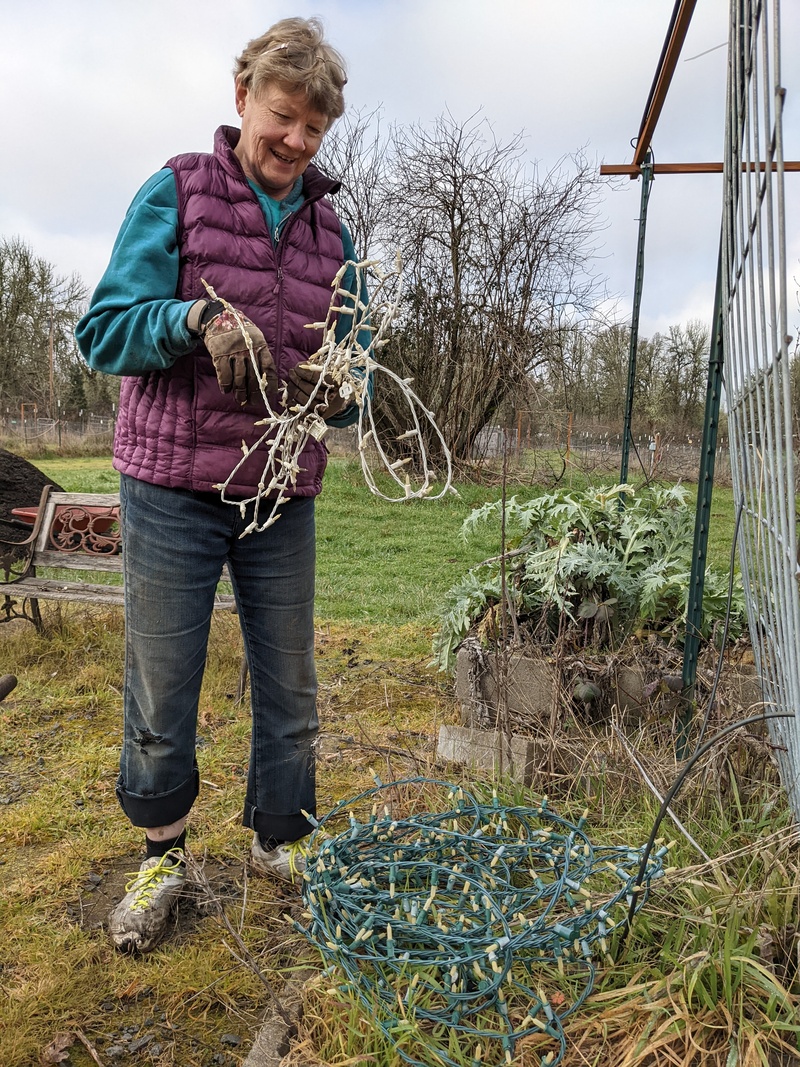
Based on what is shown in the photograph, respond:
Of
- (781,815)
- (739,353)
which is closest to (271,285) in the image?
(739,353)

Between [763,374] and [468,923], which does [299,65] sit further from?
[468,923]

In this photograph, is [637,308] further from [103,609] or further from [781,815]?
[103,609]

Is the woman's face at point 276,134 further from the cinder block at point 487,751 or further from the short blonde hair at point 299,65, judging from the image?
the cinder block at point 487,751

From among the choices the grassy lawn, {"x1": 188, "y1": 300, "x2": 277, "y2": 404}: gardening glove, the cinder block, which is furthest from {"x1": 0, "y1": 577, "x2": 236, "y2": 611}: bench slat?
{"x1": 188, "y1": 300, "x2": 277, "y2": 404}: gardening glove

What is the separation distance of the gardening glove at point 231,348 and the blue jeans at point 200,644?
36cm

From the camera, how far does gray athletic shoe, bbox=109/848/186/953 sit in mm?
1984

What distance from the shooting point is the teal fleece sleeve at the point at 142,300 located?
1.71m

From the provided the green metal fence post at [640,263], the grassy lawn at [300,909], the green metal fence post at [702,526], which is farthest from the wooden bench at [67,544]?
the green metal fence post at [702,526]

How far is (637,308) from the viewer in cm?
431

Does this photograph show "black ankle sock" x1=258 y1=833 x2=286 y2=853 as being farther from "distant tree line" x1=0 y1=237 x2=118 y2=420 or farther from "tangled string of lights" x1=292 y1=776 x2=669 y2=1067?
"distant tree line" x1=0 y1=237 x2=118 y2=420

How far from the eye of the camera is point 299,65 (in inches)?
68.6

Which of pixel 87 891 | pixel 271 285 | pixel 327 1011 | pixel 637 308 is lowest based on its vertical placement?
pixel 87 891

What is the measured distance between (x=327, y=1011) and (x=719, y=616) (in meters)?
2.19

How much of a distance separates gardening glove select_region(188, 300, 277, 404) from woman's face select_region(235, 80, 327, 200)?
0.39 meters
